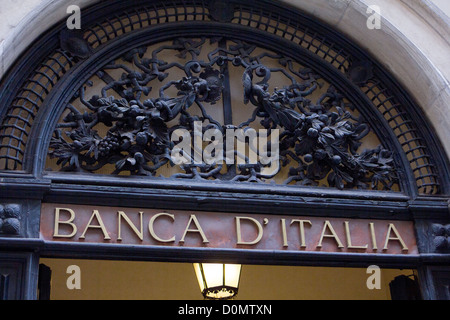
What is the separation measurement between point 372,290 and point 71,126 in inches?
163

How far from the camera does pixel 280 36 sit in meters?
6.65

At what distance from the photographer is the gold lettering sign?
214 inches

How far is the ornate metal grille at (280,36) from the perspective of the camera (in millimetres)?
5965

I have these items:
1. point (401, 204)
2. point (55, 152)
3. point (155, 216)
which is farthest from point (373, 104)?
point (55, 152)

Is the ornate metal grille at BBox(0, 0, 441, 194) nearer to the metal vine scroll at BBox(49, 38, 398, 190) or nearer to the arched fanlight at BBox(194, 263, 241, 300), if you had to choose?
the metal vine scroll at BBox(49, 38, 398, 190)

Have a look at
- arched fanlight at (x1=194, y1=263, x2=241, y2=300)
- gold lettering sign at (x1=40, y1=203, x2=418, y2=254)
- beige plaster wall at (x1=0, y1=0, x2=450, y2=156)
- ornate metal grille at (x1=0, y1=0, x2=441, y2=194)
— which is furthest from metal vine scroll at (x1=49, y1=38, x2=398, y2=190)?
arched fanlight at (x1=194, y1=263, x2=241, y2=300)

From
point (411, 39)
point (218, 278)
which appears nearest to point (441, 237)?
point (411, 39)

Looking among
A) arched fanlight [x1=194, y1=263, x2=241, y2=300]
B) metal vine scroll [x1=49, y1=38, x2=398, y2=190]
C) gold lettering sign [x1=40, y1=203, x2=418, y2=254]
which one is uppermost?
metal vine scroll [x1=49, y1=38, x2=398, y2=190]

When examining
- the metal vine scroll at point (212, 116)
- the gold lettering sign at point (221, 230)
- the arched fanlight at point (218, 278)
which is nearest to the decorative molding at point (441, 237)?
the gold lettering sign at point (221, 230)

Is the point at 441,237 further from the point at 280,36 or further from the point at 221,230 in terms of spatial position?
the point at 280,36

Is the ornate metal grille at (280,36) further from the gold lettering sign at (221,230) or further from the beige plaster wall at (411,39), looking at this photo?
the gold lettering sign at (221,230)

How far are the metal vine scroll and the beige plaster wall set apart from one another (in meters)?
0.47

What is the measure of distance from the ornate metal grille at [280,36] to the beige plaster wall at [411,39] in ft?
0.43

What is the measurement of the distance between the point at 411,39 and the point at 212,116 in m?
1.72
